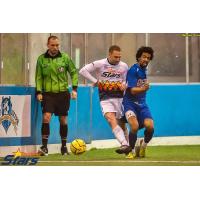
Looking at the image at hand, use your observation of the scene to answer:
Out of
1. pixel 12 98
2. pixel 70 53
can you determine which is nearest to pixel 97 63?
pixel 70 53

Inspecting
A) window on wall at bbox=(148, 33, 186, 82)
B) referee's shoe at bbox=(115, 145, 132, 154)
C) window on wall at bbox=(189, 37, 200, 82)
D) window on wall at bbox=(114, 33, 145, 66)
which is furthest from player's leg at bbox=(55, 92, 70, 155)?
window on wall at bbox=(189, 37, 200, 82)

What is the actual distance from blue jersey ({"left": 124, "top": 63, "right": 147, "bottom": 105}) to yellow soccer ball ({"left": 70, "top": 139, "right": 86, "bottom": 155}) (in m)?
0.58

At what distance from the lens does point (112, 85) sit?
8.94 meters

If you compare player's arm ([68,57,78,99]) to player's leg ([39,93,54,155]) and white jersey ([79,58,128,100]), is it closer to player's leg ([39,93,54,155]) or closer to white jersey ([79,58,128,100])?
white jersey ([79,58,128,100])

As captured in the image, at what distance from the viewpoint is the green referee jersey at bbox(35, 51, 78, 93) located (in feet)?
29.1

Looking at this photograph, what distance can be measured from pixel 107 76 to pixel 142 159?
84 centimetres

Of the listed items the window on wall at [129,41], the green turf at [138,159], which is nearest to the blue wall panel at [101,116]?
the green turf at [138,159]

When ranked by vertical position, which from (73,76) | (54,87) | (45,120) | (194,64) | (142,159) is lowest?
(142,159)

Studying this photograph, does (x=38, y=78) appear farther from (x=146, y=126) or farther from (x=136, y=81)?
(x=146, y=126)

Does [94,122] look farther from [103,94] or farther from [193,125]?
[193,125]

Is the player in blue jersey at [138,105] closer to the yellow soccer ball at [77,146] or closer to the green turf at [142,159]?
the green turf at [142,159]

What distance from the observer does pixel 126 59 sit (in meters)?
8.81

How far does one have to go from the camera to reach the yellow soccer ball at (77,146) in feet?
29.0

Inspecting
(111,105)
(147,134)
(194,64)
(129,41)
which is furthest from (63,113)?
(194,64)
